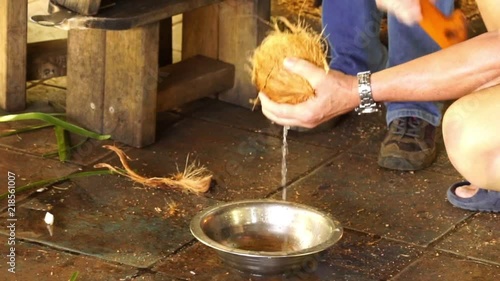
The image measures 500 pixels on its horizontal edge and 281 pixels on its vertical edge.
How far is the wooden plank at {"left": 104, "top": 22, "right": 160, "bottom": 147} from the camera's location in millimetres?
3262

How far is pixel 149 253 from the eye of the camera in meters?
2.66

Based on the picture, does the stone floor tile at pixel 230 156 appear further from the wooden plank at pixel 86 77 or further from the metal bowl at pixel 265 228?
the metal bowl at pixel 265 228

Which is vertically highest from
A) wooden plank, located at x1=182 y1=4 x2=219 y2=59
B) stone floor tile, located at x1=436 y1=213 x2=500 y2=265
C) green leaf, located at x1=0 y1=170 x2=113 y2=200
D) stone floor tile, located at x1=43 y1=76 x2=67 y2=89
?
wooden plank, located at x1=182 y1=4 x2=219 y2=59

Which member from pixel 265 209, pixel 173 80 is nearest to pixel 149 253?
pixel 265 209

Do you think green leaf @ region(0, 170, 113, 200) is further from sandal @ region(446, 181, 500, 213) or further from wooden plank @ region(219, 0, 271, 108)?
sandal @ region(446, 181, 500, 213)

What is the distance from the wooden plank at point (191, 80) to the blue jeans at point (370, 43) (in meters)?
0.45

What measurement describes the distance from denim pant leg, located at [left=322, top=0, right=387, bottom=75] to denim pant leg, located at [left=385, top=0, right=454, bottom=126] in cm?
15

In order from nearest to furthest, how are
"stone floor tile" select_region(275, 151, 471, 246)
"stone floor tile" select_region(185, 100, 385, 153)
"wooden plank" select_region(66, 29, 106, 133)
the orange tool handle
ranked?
the orange tool handle < "stone floor tile" select_region(275, 151, 471, 246) < "wooden plank" select_region(66, 29, 106, 133) < "stone floor tile" select_region(185, 100, 385, 153)

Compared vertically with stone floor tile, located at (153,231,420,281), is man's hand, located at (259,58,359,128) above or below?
above

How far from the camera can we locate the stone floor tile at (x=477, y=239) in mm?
2730

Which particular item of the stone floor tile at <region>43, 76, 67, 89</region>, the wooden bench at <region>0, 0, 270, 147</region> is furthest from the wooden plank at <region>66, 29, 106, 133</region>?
the stone floor tile at <region>43, 76, 67, 89</region>

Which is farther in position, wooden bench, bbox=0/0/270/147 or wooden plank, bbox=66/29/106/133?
wooden plank, bbox=66/29/106/133

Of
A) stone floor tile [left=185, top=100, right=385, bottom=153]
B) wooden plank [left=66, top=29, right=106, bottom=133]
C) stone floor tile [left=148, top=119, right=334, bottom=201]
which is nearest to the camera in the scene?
stone floor tile [left=148, top=119, right=334, bottom=201]

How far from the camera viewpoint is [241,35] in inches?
147
